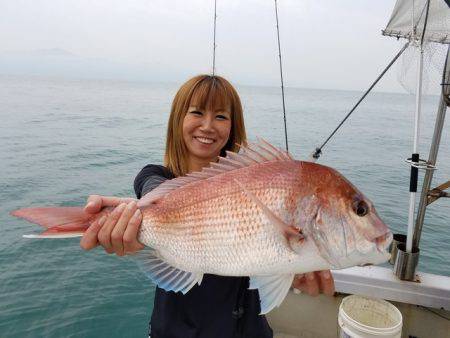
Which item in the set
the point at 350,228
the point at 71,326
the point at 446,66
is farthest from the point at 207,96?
the point at 71,326

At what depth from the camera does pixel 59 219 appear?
1.57 metres

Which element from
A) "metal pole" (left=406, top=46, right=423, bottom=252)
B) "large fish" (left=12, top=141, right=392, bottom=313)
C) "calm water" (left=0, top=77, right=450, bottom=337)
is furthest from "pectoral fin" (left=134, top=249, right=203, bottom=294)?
"calm water" (left=0, top=77, right=450, bottom=337)

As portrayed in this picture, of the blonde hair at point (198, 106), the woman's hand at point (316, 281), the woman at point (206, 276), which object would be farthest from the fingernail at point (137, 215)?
the woman's hand at point (316, 281)

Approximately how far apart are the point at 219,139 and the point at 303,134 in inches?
958

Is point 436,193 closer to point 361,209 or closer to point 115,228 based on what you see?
point 361,209

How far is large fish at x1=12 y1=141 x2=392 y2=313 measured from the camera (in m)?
1.45

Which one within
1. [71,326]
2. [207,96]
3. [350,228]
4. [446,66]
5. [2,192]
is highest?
[446,66]

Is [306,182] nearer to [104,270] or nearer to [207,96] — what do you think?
[207,96]

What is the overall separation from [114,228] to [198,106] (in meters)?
0.96

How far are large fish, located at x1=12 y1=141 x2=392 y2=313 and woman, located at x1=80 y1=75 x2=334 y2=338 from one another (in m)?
0.09

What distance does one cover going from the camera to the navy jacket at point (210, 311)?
200 centimetres

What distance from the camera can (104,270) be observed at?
272 inches

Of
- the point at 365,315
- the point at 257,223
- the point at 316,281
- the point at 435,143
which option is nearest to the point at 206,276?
the point at 316,281

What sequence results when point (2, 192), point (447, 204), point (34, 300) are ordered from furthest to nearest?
point (447, 204)
point (2, 192)
point (34, 300)
